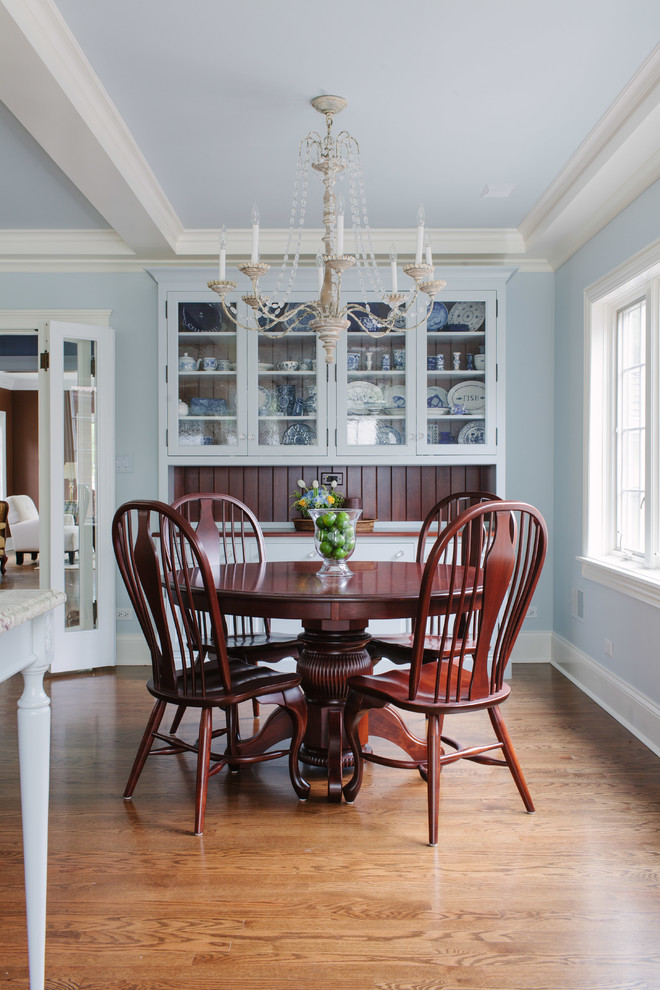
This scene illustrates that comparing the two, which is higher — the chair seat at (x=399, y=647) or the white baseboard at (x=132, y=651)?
the chair seat at (x=399, y=647)

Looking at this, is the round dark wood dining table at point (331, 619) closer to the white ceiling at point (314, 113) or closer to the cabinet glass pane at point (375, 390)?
the cabinet glass pane at point (375, 390)

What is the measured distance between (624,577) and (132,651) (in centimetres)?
284

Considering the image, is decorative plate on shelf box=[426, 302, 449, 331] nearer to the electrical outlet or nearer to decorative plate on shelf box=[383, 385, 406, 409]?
decorative plate on shelf box=[383, 385, 406, 409]

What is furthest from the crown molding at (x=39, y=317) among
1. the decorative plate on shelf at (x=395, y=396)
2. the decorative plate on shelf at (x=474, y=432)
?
the decorative plate on shelf at (x=474, y=432)

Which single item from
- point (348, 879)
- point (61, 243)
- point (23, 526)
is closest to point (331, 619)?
point (348, 879)

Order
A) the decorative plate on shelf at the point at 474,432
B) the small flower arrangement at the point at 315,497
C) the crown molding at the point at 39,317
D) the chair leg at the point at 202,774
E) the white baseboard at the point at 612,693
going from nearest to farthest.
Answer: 1. the chair leg at the point at 202,774
2. the white baseboard at the point at 612,693
3. the small flower arrangement at the point at 315,497
4. the decorative plate on shelf at the point at 474,432
5. the crown molding at the point at 39,317

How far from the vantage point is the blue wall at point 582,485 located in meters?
3.23

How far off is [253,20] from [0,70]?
812mm

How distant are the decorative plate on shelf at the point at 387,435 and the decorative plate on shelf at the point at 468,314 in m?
0.72

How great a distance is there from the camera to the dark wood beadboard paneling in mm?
4668

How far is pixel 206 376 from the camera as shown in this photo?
174 inches

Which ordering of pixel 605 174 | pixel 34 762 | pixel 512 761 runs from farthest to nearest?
pixel 605 174 < pixel 512 761 < pixel 34 762

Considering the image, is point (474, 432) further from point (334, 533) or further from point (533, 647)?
point (334, 533)

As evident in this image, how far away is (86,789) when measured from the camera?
2684 millimetres
